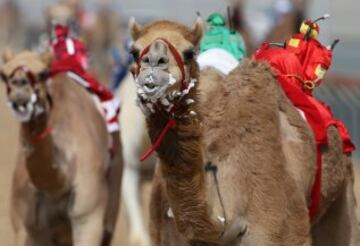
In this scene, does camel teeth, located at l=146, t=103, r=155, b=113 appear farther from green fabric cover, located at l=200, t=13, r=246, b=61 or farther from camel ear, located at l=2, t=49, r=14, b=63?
Result: camel ear, located at l=2, t=49, r=14, b=63

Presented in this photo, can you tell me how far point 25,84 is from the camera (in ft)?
25.5

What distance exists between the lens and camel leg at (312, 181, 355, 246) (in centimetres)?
661

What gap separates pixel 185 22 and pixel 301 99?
17.3m

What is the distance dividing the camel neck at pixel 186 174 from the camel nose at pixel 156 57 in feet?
0.76

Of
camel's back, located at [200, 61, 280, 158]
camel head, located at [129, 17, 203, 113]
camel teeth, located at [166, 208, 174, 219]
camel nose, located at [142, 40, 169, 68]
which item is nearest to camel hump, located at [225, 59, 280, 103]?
camel's back, located at [200, 61, 280, 158]

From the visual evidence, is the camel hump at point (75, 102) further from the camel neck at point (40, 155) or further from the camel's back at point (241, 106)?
the camel's back at point (241, 106)

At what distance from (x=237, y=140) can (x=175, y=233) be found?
0.45 m

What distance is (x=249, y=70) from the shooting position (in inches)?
239

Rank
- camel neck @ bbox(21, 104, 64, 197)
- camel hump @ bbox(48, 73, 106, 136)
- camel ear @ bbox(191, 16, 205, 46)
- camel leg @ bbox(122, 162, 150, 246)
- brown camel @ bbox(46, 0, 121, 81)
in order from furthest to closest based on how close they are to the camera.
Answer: brown camel @ bbox(46, 0, 121, 81) → camel leg @ bbox(122, 162, 150, 246) → camel hump @ bbox(48, 73, 106, 136) → camel neck @ bbox(21, 104, 64, 197) → camel ear @ bbox(191, 16, 205, 46)

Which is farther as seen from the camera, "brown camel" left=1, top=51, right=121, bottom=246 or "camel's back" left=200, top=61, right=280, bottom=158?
"brown camel" left=1, top=51, right=121, bottom=246

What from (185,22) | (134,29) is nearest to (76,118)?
(134,29)

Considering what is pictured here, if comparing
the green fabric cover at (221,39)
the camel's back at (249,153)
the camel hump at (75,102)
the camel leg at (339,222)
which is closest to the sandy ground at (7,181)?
the camel hump at (75,102)

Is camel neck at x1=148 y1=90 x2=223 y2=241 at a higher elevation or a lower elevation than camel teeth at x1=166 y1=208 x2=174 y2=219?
higher

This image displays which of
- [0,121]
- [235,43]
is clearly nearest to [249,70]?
[235,43]
